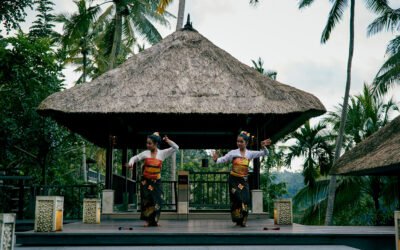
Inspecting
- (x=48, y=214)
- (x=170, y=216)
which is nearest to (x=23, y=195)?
(x=170, y=216)

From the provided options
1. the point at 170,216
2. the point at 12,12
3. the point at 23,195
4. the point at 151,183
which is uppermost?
the point at 12,12

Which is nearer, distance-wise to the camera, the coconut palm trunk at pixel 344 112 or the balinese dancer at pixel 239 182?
the balinese dancer at pixel 239 182

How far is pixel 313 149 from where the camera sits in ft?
57.0

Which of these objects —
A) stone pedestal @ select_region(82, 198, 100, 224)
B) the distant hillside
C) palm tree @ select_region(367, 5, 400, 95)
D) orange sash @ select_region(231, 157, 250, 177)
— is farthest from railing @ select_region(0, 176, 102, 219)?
the distant hillside

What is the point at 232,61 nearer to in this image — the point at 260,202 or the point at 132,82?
the point at 132,82

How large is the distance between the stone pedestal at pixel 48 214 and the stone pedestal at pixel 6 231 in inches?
76.7

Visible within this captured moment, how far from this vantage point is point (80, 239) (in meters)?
5.59

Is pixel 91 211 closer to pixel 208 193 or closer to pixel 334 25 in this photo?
pixel 208 193

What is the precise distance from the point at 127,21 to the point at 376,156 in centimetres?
1419

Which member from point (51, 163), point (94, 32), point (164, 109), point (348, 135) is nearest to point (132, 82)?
point (164, 109)

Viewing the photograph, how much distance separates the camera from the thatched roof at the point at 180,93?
8.27 m

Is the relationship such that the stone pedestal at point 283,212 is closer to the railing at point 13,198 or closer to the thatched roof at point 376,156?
the thatched roof at point 376,156

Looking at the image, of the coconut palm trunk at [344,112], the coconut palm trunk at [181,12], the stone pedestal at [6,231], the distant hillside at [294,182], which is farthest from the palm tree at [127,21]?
the distant hillside at [294,182]

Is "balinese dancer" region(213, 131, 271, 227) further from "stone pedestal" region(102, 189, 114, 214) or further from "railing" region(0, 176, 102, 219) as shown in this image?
"railing" region(0, 176, 102, 219)
